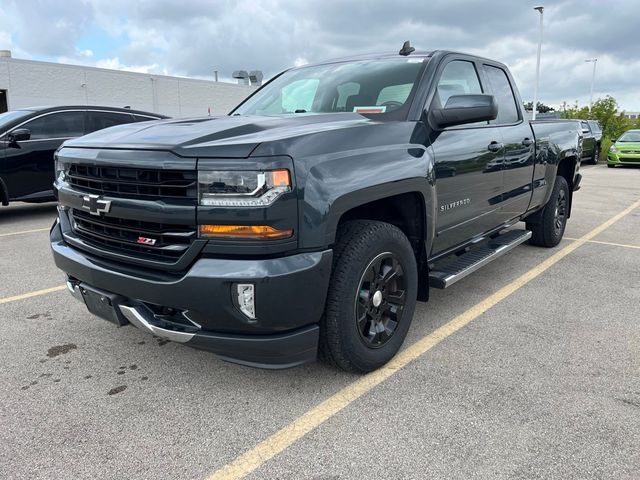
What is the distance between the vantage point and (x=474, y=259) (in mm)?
4062

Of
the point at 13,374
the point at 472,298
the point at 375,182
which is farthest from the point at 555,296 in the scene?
the point at 13,374

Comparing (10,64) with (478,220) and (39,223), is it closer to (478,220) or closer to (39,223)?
(39,223)

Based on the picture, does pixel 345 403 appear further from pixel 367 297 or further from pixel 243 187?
pixel 243 187

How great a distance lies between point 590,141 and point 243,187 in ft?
67.4

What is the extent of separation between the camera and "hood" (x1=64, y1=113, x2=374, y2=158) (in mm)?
2385

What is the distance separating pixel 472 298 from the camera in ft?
14.4

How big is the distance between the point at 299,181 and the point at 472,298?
2.56m

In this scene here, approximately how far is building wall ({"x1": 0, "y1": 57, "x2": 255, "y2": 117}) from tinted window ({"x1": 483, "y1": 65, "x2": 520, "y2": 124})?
80.5ft

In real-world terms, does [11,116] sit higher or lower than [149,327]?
higher

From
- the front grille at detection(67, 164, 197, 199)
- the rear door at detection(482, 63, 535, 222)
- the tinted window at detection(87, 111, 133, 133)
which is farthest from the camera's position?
the tinted window at detection(87, 111, 133, 133)

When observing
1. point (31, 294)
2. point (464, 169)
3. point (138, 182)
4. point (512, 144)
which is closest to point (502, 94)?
point (512, 144)

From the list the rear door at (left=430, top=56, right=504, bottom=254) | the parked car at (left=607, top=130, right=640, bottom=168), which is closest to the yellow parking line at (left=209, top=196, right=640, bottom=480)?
the rear door at (left=430, top=56, right=504, bottom=254)

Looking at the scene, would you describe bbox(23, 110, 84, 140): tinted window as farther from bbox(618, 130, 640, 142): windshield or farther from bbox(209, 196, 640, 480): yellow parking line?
bbox(618, 130, 640, 142): windshield

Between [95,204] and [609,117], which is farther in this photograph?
[609,117]
